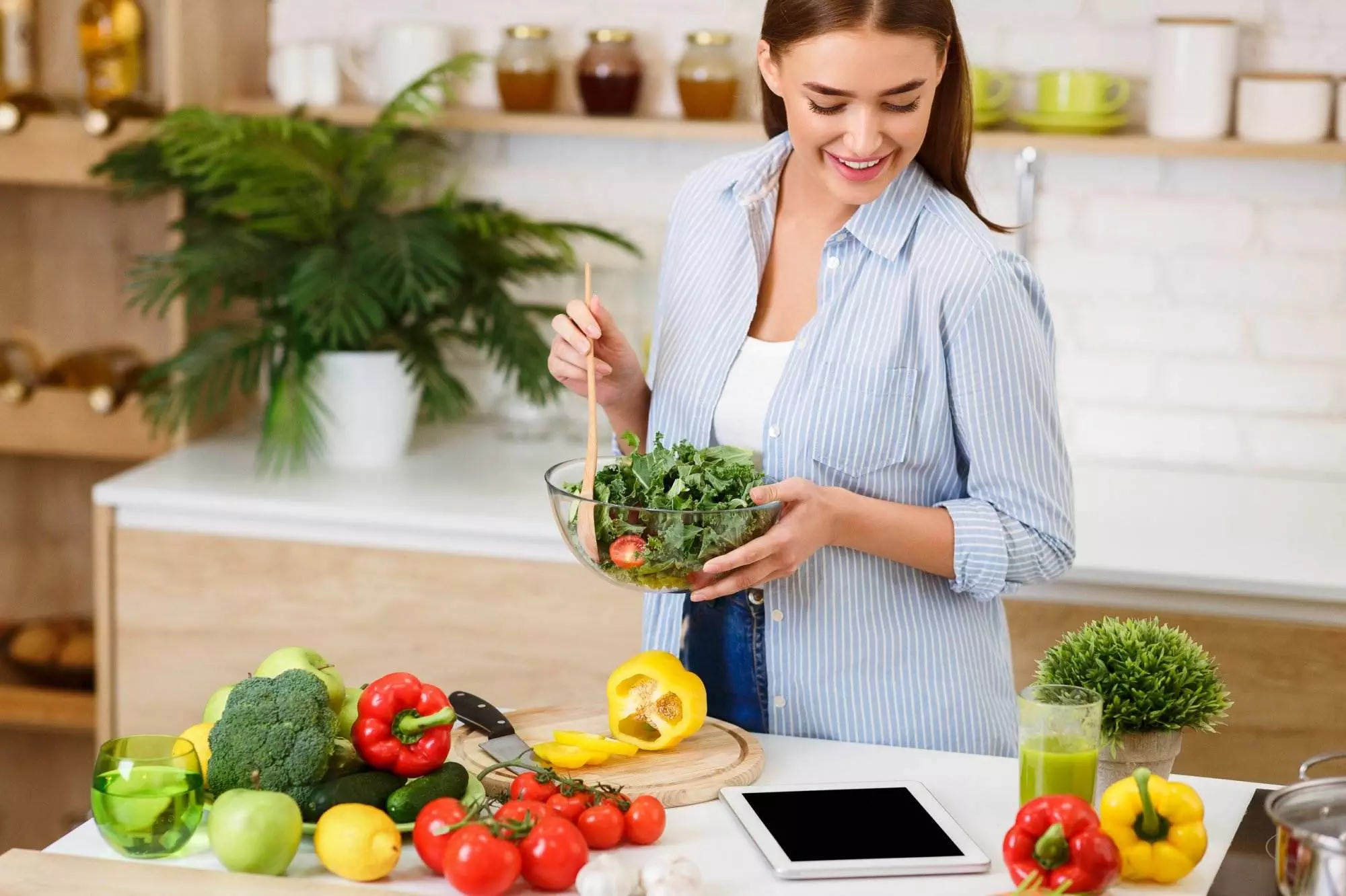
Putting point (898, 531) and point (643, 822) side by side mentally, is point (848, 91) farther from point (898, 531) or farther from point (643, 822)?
point (643, 822)

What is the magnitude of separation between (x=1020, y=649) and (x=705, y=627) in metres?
0.81

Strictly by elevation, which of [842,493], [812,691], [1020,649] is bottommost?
[1020,649]

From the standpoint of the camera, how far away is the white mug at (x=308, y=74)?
2922mm

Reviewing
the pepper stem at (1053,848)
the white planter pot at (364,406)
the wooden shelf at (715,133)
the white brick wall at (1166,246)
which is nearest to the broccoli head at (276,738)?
the pepper stem at (1053,848)

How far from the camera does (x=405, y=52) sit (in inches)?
114

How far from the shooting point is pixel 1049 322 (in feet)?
5.77

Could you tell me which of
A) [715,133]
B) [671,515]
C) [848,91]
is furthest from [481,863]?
[715,133]

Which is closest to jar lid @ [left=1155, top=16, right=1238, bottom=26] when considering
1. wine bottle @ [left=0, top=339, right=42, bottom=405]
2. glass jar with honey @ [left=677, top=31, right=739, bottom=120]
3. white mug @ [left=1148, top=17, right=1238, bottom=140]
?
white mug @ [left=1148, top=17, right=1238, bottom=140]

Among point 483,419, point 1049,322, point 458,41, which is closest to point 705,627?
point 1049,322

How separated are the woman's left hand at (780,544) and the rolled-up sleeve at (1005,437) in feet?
0.64

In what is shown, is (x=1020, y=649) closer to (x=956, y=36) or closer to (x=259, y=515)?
(x=956, y=36)

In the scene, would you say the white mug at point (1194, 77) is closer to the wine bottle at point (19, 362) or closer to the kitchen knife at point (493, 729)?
the kitchen knife at point (493, 729)

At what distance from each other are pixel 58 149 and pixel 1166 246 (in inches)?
81.0

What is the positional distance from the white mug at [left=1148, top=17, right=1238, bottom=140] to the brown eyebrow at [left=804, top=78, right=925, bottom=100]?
4.07 ft
